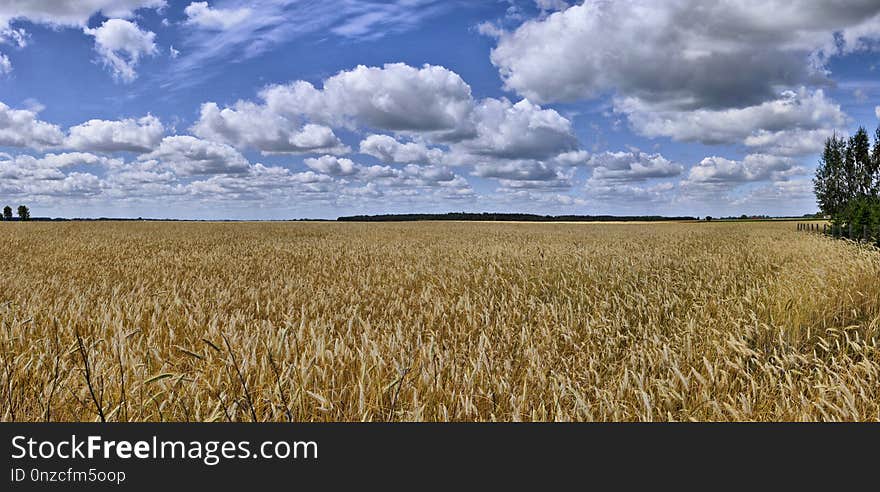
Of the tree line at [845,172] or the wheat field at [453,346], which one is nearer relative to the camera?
the wheat field at [453,346]

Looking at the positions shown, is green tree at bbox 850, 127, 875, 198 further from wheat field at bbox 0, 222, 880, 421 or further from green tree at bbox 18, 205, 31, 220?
green tree at bbox 18, 205, 31, 220

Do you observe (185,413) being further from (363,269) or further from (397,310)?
(363,269)

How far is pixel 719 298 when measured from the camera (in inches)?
278

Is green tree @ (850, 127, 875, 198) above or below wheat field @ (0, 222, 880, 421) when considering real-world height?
above

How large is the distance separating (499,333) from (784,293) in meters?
3.76

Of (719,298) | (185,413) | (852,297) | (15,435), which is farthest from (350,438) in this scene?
(852,297)

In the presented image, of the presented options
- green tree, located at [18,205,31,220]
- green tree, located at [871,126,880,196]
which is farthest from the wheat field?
green tree, located at [18,205,31,220]

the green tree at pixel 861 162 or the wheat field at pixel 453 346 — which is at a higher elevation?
the green tree at pixel 861 162

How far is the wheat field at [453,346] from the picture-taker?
328 cm

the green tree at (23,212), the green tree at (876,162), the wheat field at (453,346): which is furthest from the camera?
the green tree at (23,212)

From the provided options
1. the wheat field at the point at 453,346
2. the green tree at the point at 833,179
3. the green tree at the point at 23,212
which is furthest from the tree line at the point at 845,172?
the green tree at the point at 23,212

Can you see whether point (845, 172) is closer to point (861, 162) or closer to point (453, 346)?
point (861, 162)

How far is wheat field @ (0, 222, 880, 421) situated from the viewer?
328 cm

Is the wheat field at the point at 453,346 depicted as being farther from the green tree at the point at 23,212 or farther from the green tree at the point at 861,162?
the green tree at the point at 23,212
